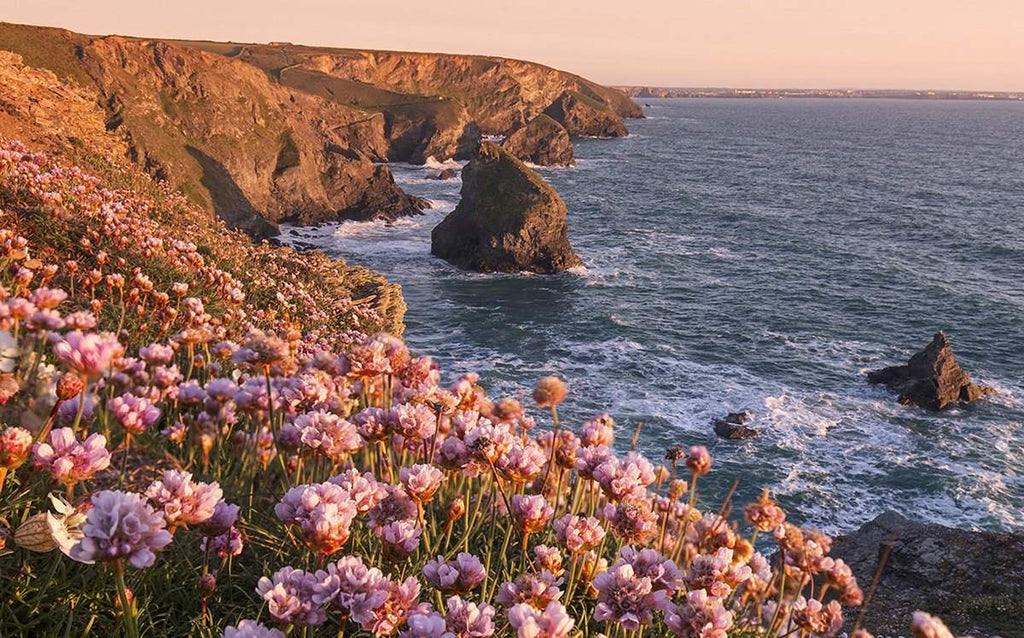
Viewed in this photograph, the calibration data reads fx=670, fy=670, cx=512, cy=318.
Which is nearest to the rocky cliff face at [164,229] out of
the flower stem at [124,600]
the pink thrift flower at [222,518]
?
the pink thrift flower at [222,518]

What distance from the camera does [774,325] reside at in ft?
124

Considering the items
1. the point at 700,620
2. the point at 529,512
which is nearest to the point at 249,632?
the point at 529,512

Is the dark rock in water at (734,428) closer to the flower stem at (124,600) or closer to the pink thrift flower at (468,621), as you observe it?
the pink thrift flower at (468,621)

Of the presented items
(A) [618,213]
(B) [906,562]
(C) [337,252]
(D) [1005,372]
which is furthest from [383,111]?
(B) [906,562]

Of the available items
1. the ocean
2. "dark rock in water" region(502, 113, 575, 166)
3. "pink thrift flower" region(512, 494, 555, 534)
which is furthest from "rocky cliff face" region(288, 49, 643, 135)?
"pink thrift flower" region(512, 494, 555, 534)

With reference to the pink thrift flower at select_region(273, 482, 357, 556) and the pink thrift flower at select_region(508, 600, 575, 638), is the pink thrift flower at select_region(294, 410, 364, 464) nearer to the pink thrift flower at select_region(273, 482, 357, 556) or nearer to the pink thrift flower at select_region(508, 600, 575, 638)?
the pink thrift flower at select_region(273, 482, 357, 556)

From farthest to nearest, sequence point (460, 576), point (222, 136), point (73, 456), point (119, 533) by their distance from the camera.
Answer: point (222, 136)
point (460, 576)
point (73, 456)
point (119, 533)

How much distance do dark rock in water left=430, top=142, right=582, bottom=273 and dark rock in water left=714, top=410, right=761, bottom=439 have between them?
2139 centimetres

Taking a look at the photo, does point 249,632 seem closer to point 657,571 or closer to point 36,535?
point 36,535

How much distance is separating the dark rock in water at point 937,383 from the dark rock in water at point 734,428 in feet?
26.1

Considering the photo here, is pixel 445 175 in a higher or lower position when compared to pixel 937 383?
higher

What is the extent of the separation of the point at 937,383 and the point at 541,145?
79997mm

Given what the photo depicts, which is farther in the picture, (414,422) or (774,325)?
(774,325)

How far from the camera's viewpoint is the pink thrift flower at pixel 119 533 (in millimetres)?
1958
